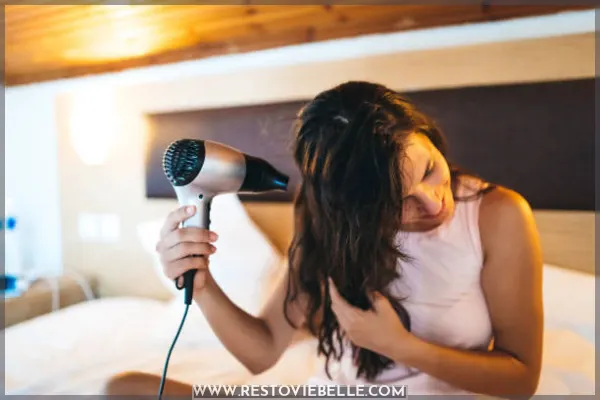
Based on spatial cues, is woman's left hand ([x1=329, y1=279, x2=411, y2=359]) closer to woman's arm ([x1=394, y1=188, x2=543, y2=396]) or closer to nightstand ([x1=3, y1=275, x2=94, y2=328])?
woman's arm ([x1=394, y1=188, x2=543, y2=396])

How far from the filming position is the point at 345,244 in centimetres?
63

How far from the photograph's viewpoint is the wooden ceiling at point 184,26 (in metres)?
1.11

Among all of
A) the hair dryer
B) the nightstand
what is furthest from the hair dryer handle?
the nightstand

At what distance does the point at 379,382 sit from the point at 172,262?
0.38 metres

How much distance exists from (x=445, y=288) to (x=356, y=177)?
0.29 meters

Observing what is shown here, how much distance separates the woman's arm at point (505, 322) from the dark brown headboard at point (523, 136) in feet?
1.44

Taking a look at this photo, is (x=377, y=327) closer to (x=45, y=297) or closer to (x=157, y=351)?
(x=157, y=351)

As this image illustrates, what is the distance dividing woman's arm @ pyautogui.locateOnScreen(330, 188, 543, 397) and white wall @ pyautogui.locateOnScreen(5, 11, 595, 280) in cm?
63

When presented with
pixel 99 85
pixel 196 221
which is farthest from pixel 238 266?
pixel 99 85

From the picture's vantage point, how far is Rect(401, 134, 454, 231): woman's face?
592 mm

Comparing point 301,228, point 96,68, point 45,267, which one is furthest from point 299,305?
point 45,267

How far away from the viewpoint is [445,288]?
0.74 m

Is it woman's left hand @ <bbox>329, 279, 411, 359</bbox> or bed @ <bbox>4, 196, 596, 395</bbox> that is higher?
woman's left hand @ <bbox>329, 279, 411, 359</bbox>

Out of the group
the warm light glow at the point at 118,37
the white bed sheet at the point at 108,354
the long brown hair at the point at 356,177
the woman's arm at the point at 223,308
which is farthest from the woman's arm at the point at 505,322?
the warm light glow at the point at 118,37
